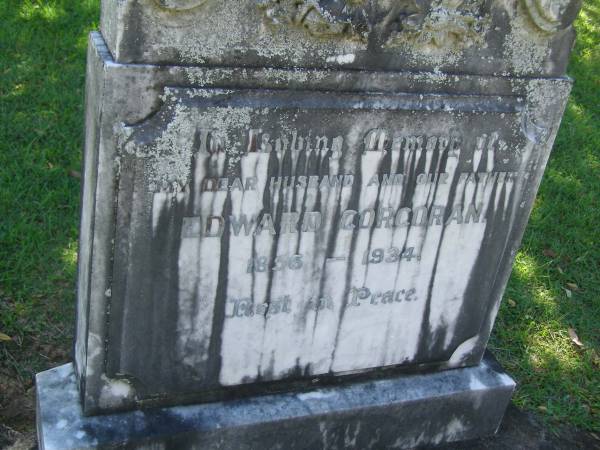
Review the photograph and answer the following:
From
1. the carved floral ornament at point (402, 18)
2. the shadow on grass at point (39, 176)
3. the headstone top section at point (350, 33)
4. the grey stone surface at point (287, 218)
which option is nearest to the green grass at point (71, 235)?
the shadow on grass at point (39, 176)

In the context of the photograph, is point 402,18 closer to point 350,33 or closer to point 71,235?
point 350,33

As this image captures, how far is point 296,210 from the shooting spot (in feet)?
7.64

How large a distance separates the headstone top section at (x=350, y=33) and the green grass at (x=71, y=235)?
164cm

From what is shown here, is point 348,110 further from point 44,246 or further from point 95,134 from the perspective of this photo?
point 44,246

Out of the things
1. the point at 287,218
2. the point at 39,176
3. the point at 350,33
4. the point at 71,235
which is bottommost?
the point at 71,235

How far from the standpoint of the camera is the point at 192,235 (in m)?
2.22

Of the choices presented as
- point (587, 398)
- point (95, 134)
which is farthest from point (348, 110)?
point (587, 398)

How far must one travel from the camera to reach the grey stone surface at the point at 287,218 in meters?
2.09

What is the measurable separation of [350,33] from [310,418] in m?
1.36

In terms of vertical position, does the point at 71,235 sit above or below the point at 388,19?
below

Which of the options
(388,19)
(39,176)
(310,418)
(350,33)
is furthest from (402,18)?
(39,176)

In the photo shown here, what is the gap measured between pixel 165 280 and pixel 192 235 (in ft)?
0.57

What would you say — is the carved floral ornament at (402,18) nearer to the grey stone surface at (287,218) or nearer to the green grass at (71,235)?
the grey stone surface at (287,218)

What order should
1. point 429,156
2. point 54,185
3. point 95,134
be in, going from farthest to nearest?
point 54,185
point 429,156
point 95,134
